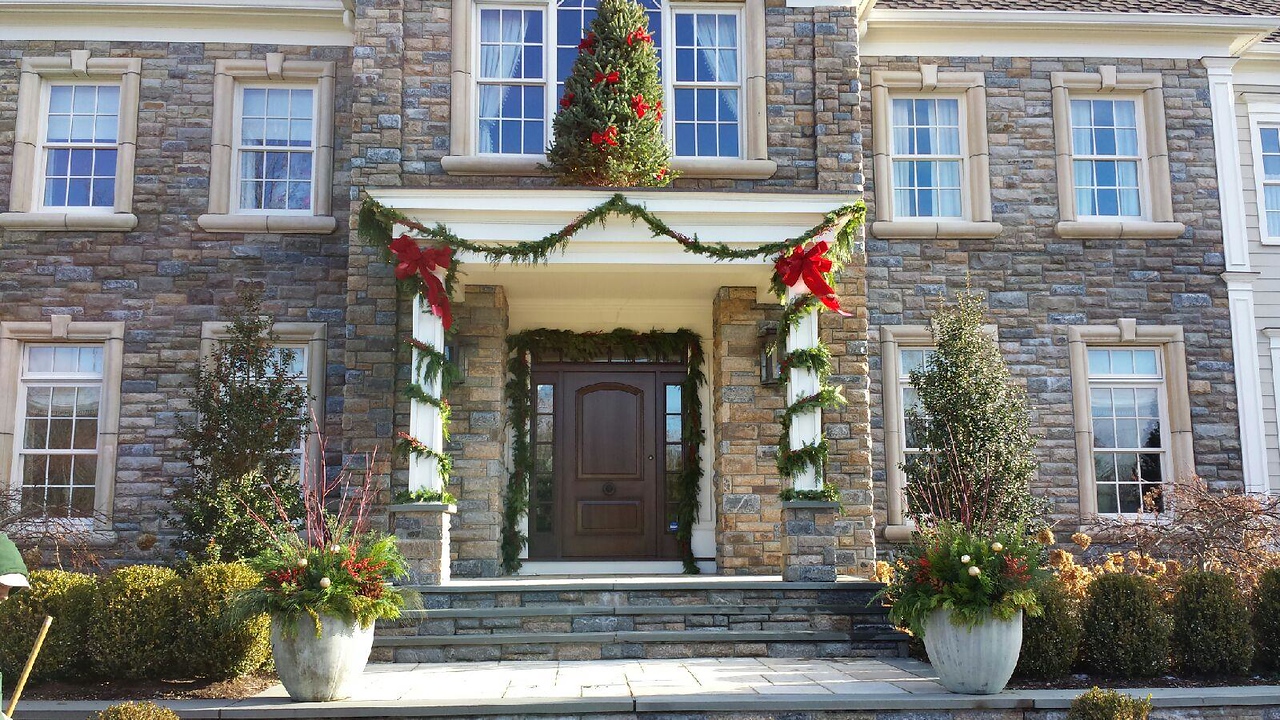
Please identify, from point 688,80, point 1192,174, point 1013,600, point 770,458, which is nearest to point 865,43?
point 688,80

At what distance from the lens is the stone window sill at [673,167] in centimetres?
1002

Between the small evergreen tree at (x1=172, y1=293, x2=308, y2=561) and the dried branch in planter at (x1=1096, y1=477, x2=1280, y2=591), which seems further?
the dried branch in planter at (x1=1096, y1=477, x2=1280, y2=591)

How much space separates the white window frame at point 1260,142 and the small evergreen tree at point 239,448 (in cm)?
1060

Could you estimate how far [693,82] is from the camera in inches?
414

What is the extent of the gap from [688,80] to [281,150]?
176 inches

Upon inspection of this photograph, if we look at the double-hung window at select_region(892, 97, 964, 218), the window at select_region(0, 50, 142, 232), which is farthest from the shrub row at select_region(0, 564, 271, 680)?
the double-hung window at select_region(892, 97, 964, 218)

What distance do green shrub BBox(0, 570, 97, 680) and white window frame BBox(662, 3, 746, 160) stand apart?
247 inches

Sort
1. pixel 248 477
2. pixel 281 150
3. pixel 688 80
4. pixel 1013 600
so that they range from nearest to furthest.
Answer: pixel 1013 600, pixel 248 477, pixel 688 80, pixel 281 150

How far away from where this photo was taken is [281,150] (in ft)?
37.7

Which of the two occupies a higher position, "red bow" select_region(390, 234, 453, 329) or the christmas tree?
the christmas tree

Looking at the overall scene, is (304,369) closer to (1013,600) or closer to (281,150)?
(281,150)

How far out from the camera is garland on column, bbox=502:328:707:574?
10984 mm

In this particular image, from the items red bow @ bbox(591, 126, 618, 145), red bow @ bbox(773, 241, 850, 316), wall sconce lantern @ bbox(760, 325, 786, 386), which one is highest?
red bow @ bbox(591, 126, 618, 145)

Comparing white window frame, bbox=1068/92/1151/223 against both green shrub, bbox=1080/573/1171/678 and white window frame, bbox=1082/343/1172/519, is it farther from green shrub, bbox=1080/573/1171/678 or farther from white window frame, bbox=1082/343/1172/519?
green shrub, bbox=1080/573/1171/678
